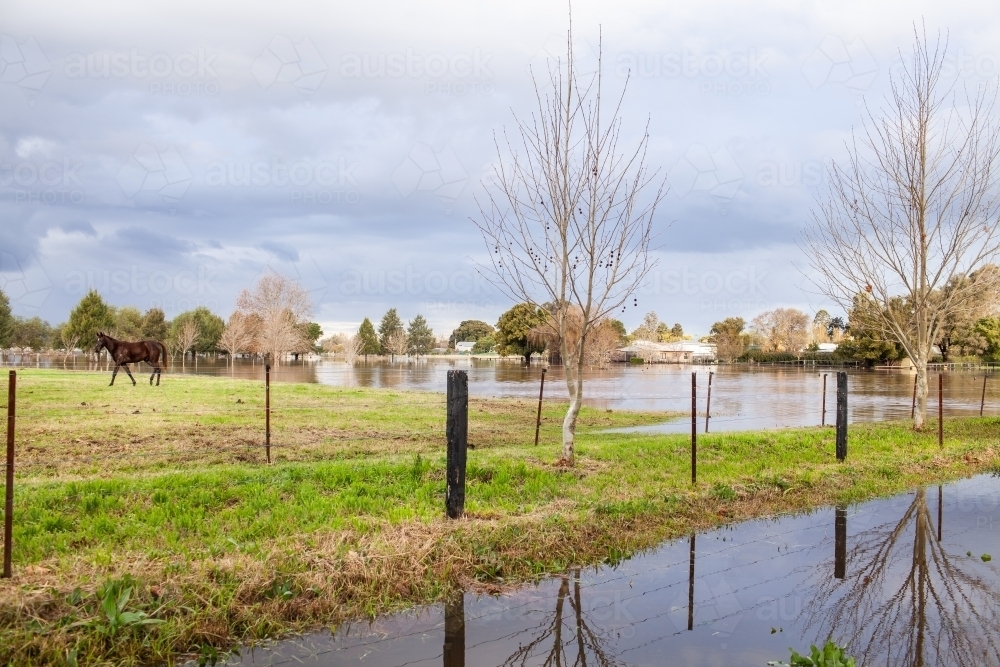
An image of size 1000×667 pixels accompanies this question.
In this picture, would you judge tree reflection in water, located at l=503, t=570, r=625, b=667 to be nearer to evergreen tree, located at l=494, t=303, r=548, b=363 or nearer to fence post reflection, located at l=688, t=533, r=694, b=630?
fence post reflection, located at l=688, t=533, r=694, b=630

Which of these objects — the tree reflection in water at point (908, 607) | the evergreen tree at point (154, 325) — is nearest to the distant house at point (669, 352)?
the evergreen tree at point (154, 325)

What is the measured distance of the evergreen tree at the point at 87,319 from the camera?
75.1m

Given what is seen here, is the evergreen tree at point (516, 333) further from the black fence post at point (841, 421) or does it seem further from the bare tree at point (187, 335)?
the black fence post at point (841, 421)

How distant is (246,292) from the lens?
8981cm

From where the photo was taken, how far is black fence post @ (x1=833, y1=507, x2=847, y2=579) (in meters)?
6.20

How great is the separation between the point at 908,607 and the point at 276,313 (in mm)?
83426

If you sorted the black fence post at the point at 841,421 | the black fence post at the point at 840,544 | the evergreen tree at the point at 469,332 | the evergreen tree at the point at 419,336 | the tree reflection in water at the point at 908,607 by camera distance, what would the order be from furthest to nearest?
the evergreen tree at the point at 469,332 → the evergreen tree at the point at 419,336 → the black fence post at the point at 841,421 → the black fence post at the point at 840,544 → the tree reflection in water at the point at 908,607

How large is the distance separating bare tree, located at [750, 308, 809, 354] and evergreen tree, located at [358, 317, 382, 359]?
76.1 metres

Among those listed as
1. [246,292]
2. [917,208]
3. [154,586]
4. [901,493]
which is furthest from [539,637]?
[246,292]

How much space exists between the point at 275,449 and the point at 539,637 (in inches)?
359

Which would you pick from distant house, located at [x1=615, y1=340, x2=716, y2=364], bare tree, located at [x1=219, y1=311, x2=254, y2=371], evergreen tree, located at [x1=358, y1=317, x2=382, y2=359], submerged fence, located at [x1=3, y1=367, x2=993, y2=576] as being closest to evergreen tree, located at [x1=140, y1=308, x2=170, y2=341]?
bare tree, located at [x1=219, y1=311, x2=254, y2=371]

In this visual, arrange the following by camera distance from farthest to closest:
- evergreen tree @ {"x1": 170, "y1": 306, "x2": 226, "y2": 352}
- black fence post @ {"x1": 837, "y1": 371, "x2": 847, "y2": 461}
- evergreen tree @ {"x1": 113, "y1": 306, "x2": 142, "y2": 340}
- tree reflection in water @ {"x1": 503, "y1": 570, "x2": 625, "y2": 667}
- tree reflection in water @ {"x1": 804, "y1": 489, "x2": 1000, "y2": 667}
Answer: evergreen tree @ {"x1": 170, "y1": 306, "x2": 226, "y2": 352}
evergreen tree @ {"x1": 113, "y1": 306, "x2": 142, "y2": 340}
black fence post @ {"x1": 837, "y1": 371, "x2": 847, "y2": 461}
tree reflection in water @ {"x1": 804, "y1": 489, "x2": 1000, "y2": 667}
tree reflection in water @ {"x1": 503, "y1": 570, "x2": 625, "y2": 667}

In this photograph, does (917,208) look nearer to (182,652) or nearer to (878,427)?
(878,427)

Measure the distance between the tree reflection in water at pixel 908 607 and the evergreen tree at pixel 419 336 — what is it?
14354 cm
